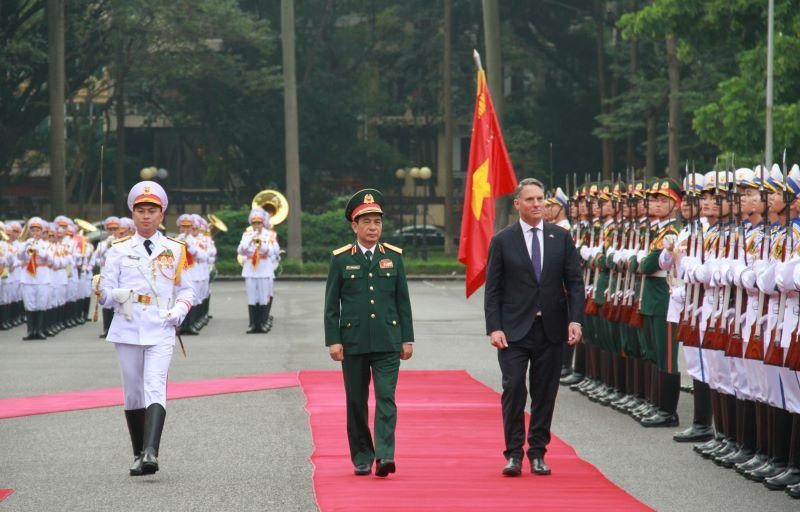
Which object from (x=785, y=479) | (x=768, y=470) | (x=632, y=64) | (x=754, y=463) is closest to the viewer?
(x=785, y=479)

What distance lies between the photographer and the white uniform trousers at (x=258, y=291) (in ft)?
86.2

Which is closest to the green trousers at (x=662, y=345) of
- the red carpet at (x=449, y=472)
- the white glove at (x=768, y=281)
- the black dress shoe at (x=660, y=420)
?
the black dress shoe at (x=660, y=420)

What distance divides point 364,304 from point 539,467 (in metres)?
1.61

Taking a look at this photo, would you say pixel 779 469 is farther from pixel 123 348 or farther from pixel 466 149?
pixel 466 149

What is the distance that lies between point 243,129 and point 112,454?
51658 mm

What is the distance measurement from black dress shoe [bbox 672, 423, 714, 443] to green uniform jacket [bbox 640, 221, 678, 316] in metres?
1.12

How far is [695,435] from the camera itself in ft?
40.9

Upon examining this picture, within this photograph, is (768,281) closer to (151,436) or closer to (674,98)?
(151,436)

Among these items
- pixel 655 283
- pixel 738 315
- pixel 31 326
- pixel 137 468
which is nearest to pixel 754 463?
pixel 738 315

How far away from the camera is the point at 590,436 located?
504 inches

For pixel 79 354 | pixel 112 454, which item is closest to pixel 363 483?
pixel 112 454

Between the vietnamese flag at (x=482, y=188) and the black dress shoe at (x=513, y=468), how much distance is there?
7587 millimetres

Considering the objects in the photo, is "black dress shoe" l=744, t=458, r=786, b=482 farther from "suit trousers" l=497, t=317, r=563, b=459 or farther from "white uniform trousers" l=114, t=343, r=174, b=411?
A: "white uniform trousers" l=114, t=343, r=174, b=411

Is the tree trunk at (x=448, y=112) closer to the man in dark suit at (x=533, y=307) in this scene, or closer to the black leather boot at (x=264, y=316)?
the black leather boot at (x=264, y=316)
